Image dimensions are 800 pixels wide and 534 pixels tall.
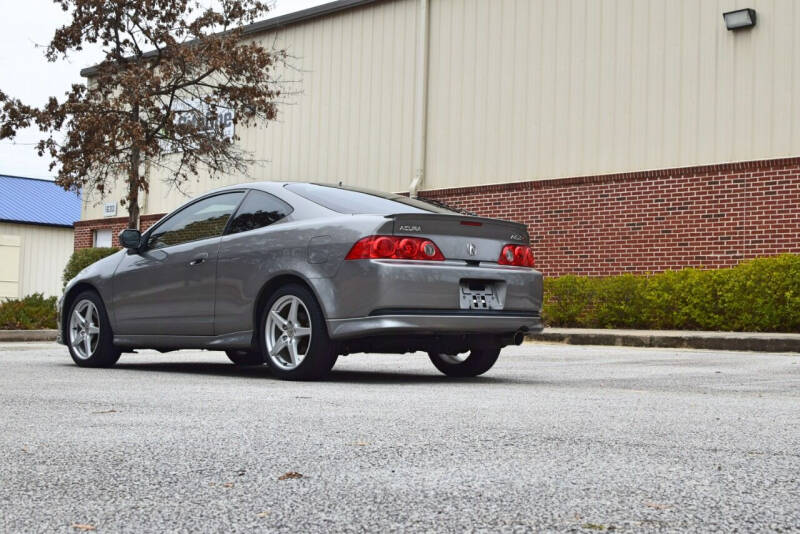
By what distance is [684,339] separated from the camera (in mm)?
13219

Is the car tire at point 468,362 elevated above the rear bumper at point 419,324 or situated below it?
below

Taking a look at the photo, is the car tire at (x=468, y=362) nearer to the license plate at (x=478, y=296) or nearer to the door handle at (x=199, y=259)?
the license plate at (x=478, y=296)

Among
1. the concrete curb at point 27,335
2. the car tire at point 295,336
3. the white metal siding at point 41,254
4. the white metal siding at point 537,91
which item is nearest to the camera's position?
the car tire at point 295,336

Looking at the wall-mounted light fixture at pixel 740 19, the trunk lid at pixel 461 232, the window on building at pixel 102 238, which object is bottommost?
the trunk lid at pixel 461 232

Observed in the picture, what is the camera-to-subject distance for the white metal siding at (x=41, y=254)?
37250mm

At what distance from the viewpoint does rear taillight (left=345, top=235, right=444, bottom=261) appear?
22.8ft

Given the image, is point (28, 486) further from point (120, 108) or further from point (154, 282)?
point (120, 108)

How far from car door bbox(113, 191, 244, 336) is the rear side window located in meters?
0.12

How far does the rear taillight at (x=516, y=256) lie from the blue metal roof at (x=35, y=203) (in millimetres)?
32844

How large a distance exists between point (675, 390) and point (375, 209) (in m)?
2.41

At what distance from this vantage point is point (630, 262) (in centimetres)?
1794

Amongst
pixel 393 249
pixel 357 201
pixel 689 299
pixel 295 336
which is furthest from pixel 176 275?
pixel 689 299

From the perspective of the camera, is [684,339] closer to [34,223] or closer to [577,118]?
[577,118]

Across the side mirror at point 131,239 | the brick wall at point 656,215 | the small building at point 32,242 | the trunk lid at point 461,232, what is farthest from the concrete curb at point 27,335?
the small building at point 32,242
